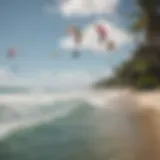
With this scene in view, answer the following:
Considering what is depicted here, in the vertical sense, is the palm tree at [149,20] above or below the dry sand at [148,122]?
above

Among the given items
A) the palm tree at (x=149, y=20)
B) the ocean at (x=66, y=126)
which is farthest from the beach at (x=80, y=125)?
the palm tree at (x=149, y=20)

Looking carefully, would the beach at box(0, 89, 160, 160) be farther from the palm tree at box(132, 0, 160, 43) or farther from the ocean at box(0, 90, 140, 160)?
the palm tree at box(132, 0, 160, 43)

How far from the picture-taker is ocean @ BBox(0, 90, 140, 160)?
1.17 m

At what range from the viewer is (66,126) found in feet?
3.92

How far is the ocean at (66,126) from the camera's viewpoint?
1168 millimetres

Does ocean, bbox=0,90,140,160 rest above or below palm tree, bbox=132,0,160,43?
below

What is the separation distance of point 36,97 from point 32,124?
10 centimetres

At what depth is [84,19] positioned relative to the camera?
4.12 feet

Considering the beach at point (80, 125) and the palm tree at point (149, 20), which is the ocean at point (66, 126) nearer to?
the beach at point (80, 125)

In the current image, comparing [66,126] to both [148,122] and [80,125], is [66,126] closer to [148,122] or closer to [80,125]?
[80,125]

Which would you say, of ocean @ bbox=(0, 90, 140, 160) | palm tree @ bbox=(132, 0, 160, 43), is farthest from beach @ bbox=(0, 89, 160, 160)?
palm tree @ bbox=(132, 0, 160, 43)

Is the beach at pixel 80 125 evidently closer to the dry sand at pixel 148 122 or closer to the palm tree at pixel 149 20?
the dry sand at pixel 148 122

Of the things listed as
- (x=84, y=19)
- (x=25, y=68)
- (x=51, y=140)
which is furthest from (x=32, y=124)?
(x=84, y=19)

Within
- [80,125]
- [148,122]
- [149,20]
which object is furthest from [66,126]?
[149,20]
